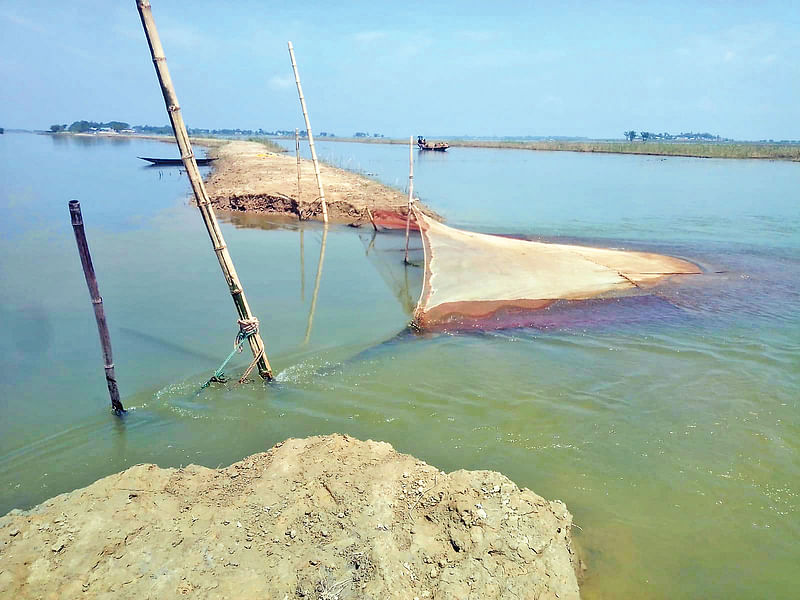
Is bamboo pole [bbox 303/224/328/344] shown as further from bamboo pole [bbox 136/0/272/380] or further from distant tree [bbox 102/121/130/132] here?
distant tree [bbox 102/121/130/132]

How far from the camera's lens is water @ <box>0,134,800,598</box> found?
3.71 metres

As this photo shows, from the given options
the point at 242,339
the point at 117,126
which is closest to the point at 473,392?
the point at 242,339

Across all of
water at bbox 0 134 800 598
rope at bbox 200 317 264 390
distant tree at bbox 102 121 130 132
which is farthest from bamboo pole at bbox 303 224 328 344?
distant tree at bbox 102 121 130 132

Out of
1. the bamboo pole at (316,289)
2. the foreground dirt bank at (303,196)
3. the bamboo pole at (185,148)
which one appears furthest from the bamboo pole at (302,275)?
the foreground dirt bank at (303,196)

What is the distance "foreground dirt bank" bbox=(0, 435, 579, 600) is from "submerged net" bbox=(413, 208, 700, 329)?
3919 mm

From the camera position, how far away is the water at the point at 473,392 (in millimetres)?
3707

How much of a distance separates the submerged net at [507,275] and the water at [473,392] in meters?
0.43

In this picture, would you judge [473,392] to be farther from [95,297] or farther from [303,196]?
[303,196]

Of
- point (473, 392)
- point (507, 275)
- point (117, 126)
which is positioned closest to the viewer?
point (473, 392)

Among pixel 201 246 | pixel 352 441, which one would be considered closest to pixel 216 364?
pixel 352 441

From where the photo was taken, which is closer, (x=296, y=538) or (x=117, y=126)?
(x=296, y=538)

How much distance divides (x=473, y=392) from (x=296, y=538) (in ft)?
9.71

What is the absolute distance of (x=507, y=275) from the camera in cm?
807

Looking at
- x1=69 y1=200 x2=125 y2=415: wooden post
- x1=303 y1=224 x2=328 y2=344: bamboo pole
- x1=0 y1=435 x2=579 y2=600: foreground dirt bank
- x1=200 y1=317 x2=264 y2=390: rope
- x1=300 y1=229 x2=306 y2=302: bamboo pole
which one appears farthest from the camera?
x1=300 y1=229 x2=306 y2=302: bamboo pole
